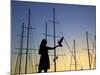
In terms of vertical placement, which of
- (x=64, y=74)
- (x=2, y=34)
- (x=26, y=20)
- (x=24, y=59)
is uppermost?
(x=26, y=20)

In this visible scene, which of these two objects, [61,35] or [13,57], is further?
[61,35]

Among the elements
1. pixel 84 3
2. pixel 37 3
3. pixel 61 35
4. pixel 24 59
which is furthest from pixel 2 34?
pixel 84 3

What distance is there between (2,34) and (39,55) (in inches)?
16.3

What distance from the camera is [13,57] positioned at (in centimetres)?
178

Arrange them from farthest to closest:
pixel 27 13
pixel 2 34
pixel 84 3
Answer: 1. pixel 84 3
2. pixel 27 13
3. pixel 2 34

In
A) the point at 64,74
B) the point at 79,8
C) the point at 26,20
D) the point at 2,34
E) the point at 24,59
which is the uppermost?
the point at 79,8

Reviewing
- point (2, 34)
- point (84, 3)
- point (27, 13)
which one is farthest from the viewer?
point (84, 3)

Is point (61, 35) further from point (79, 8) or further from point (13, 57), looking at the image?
point (13, 57)

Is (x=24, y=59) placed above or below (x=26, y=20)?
below

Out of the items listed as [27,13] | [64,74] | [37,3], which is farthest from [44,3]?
[64,74]

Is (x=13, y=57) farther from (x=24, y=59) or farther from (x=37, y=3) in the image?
(x=37, y=3)

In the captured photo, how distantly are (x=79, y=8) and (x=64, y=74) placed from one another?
71 centimetres

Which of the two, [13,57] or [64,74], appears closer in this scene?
[13,57]

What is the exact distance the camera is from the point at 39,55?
1.86m
